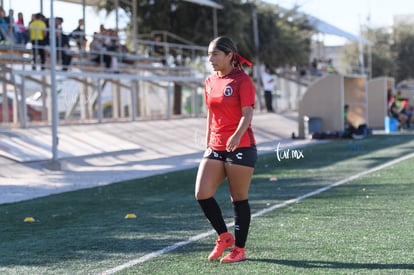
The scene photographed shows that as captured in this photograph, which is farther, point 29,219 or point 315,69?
point 315,69

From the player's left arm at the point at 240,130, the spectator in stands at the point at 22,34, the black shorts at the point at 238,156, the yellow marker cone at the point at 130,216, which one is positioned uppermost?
the spectator in stands at the point at 22,34

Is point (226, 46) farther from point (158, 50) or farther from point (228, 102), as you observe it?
point (158, 50)

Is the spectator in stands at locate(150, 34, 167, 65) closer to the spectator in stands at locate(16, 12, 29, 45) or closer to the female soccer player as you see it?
the spectator in stands at locate(16, 12, 29, 45)

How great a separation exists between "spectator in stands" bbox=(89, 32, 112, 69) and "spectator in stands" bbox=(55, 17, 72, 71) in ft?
4.47

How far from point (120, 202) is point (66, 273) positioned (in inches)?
202

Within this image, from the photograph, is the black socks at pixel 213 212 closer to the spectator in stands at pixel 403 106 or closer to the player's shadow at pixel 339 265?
the player's shadow at pixel 339 265

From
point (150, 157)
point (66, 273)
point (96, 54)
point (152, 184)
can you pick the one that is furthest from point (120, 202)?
point (96, 54)

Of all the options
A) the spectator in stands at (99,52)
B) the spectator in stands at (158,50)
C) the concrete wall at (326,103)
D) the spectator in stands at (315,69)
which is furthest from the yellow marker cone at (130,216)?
the spectator in stands at (315,69)

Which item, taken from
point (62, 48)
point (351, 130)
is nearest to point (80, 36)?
point (62, 48)

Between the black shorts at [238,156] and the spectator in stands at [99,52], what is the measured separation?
18.5 metres

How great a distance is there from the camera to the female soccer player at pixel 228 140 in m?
6.66

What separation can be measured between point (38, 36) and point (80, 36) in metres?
2.38

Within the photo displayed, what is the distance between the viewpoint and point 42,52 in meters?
22.2

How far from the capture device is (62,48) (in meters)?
23.1
